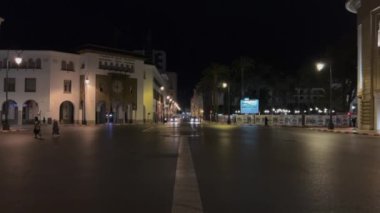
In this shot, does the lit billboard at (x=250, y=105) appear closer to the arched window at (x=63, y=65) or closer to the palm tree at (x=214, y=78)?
the palm tree at (x=214, y=78)

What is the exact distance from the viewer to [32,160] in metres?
17.5

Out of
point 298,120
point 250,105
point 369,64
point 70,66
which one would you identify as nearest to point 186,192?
point 369,64

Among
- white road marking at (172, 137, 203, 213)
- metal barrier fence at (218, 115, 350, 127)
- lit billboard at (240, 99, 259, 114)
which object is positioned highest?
lit billboard at (240, 99, 259, 114)

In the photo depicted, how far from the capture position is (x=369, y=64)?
163ft

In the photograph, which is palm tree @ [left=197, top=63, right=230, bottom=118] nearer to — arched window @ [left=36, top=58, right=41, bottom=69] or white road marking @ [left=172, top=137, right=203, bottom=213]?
arched window @ [left=36, top=58, right=41, bottom=69]

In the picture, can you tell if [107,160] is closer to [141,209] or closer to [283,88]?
[141,209]

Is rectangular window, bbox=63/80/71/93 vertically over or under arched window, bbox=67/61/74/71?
under

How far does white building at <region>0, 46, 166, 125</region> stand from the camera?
77562mm

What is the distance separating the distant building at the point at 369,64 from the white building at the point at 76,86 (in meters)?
43.7

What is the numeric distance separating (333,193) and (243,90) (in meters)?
104

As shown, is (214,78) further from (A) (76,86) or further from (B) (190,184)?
(B) (190,184)

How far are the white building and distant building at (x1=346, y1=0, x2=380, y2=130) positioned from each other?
4371 cm

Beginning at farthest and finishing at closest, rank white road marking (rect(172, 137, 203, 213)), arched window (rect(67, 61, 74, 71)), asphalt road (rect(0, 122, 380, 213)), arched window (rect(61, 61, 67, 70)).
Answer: arched window (rect(67, 61, 74, 71))
arched window (rect(61, 61, 67, 70))
asphalt road (rect(0, 122, 380, 213))
white road marking (rect(172, 137, 203, 213))

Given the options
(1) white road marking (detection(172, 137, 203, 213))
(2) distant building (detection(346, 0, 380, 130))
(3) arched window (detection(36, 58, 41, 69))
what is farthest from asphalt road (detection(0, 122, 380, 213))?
(3) arched window (detection(36, 58, 41, 69))
